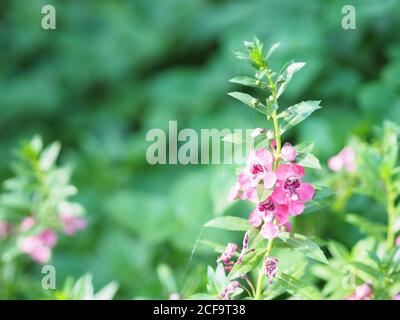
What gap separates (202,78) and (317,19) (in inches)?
20.6

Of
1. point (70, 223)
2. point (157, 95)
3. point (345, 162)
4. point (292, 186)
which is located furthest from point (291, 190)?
point (157, 95)

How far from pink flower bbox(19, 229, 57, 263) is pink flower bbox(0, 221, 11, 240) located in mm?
137

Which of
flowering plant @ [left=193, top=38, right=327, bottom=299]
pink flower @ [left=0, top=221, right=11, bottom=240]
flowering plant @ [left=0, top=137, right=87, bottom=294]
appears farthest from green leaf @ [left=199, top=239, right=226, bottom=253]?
pink flower @ [left=0, top=221, right=11, bottom=240]

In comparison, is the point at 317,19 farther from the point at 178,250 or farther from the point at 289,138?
the point at 178,250

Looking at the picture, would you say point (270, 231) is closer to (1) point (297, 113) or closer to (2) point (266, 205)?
(2) point (266, 205)

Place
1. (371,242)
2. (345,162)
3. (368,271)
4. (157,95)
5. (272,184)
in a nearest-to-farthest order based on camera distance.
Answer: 1. (272,184)
2. (368,271)
3. (371,242)
4. (345,162)
5. (157,95)

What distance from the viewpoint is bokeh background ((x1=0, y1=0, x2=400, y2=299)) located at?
1937 millimetres

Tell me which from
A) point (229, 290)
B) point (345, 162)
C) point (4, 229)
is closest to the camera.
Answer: point (229, 290)

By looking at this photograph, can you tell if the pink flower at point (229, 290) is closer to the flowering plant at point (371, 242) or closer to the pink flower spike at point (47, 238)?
the flowering plant at point (371, 242)

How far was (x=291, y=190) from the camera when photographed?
1.04 meters

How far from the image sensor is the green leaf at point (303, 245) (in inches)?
41.1

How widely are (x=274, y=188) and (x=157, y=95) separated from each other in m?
1.71

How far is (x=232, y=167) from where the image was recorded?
168 cm
